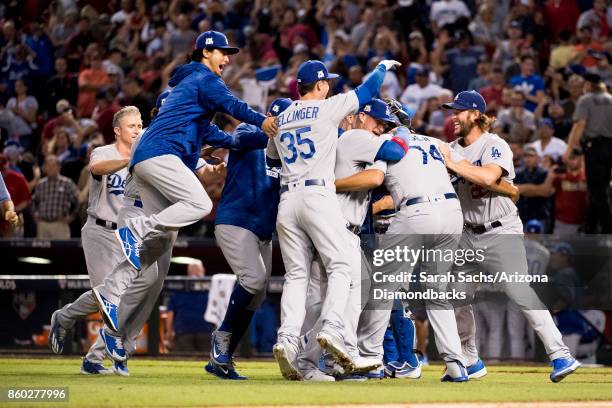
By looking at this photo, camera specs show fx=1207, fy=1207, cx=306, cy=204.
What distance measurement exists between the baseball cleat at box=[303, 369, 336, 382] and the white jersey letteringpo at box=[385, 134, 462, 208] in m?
1.45

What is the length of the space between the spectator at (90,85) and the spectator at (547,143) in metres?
7.94

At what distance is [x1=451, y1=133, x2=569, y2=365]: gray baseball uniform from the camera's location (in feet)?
31.3

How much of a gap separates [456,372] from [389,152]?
176 centimetres

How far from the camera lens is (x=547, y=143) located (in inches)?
611

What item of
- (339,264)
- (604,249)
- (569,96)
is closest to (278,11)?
(569,96)

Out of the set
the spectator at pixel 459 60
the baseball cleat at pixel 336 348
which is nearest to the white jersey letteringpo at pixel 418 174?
the baseball cleat at pixel 336 348

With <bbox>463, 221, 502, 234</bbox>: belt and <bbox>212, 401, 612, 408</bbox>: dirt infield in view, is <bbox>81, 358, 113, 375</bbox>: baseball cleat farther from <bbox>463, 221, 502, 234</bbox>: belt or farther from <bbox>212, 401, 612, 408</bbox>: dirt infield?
<bbox>463, 221, 502, 234</bbox>: belt

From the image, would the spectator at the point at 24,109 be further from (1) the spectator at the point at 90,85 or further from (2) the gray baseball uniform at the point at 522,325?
(2) the gray baseball uniform at the point at 522,325

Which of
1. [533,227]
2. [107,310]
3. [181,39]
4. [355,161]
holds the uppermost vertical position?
[181,39]

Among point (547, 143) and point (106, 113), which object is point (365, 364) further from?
point (106, 113)

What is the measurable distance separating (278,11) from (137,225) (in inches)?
475

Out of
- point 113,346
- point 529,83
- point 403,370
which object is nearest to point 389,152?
point 403,370

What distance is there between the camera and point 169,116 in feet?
30.2

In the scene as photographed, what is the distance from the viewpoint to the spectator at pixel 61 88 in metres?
20.7
